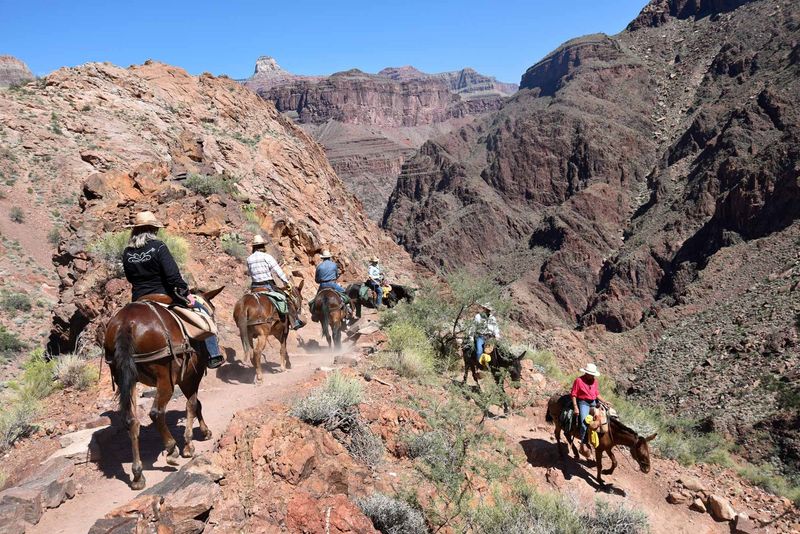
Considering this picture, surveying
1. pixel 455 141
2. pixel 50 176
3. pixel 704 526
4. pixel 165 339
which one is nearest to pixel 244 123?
pixel 50 176

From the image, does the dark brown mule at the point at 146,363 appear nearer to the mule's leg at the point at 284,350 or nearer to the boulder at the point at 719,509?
the mule's leg at the point at 284,350

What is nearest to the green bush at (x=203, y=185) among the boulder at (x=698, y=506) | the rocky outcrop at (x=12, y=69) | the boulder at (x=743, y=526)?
the boulder at (x=698, y=506)

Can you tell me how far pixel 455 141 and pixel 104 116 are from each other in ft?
320

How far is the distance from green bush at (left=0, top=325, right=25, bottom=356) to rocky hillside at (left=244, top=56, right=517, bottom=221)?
96.3 metres

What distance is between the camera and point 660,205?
227 ft

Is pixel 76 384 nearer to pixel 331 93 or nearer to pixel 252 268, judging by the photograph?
pixel 252 268

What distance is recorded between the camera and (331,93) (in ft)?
519

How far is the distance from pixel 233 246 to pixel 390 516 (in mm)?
9606

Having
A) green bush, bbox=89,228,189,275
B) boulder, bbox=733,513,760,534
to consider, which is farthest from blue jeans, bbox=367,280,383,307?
boulder, bbox=733,513,760,534

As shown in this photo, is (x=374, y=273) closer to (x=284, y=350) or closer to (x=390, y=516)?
(x=284, y=350)

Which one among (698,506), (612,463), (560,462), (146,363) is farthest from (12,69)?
(698,506)

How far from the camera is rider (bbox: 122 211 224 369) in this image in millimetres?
5891

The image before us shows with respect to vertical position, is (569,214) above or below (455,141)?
below

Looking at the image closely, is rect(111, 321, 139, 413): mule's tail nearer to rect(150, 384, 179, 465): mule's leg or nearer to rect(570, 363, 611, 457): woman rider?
rect(150, 384, 179, 465): mule's leg
